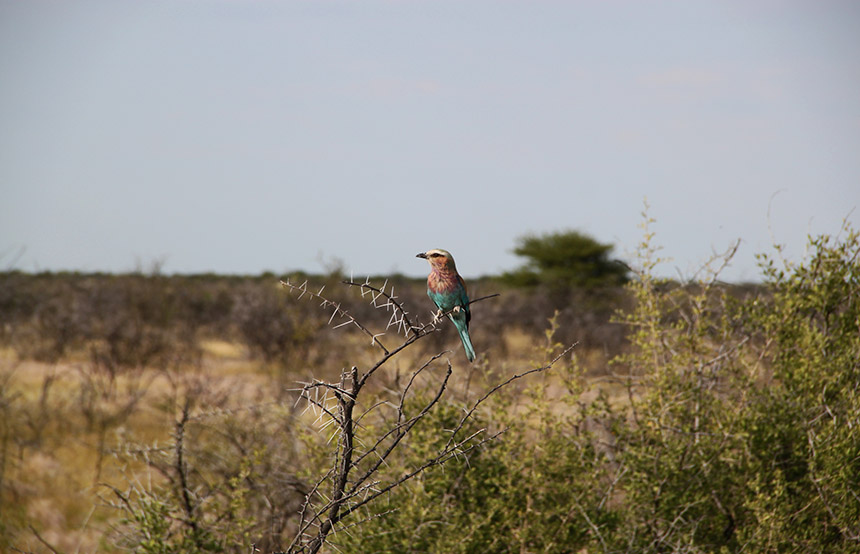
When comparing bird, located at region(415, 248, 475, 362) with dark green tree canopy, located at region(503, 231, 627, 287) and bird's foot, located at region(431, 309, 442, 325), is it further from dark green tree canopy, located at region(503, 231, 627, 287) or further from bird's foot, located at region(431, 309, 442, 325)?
dark green tree canopy, located at region(503, 231, 627, 287)

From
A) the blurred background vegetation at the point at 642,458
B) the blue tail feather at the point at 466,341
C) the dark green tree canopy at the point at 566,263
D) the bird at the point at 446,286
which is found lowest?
the blurred background vegetation at the point at 642,458

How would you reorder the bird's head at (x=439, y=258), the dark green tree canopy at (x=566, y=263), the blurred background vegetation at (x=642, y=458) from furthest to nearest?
1. the dark green tree canopy at (x=566, y=263)
2. the blurred background vegetation at (x=642, y=458)
3. the bird's head at (x=439, y=258)

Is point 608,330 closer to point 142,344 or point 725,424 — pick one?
point 142,344

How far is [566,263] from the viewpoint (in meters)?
32.5

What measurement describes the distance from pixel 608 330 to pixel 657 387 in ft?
68.9

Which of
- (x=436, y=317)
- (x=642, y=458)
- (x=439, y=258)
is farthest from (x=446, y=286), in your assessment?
(x=642, y=458)

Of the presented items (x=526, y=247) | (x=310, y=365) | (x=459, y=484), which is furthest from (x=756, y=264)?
(x=526, y=247)

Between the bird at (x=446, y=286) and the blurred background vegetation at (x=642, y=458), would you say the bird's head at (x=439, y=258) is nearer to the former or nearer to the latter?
the bird at (x=446, y=286)

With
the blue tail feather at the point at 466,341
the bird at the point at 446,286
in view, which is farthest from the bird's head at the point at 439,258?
the blue tail feather at the point at 466,341

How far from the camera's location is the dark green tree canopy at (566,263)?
103 ft

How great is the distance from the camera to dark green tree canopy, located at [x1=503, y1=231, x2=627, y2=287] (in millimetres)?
31422

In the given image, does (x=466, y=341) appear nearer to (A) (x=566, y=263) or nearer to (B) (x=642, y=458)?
(B) (x=642, y=458)

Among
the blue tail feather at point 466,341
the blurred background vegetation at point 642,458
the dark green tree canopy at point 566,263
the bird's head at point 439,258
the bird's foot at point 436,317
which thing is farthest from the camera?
the dark green tree canopy at point 566,263

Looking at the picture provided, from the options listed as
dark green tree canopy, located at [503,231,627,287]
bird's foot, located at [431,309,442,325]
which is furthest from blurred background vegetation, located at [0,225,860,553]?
dark green tree canopy, located at [503,231,627,287]
